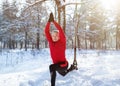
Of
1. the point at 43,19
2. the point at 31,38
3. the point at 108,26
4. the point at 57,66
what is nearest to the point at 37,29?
the point at 43,19

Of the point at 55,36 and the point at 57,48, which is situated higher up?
the point at 55,36

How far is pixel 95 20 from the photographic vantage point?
49.0m

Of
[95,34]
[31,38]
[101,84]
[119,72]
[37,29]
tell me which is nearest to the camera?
[101,84]

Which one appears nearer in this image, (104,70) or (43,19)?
(104,70)

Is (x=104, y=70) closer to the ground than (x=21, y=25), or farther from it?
closer to the ground

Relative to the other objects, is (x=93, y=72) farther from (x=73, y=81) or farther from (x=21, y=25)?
(x=21, y=25)

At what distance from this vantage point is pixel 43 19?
42531 millimetres

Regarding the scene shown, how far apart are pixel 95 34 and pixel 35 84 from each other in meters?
38.7

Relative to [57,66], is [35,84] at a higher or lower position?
lower

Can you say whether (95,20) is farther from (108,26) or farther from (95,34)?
(108,26)

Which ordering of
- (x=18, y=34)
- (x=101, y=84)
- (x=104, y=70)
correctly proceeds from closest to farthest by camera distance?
1. (x=101, y=84)
2. (x=104, y=70)
3. (x=18, y=34)

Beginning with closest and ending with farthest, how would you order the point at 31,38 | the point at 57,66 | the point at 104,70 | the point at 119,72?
1. the point at 57,66
2. the point at 119,72
3. the point at 104,70
4. the point at 31,38

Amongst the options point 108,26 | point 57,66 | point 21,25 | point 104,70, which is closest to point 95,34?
point 108,26

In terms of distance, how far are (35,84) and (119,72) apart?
12.7 ft
